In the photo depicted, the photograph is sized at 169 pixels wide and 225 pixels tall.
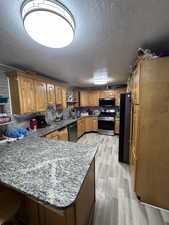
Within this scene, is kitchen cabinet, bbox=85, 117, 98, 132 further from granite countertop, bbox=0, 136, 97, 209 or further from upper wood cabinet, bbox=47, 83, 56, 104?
granite countertop, bbox=0, 136, 97, 209

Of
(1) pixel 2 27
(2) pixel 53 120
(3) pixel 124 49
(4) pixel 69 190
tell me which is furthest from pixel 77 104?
(4) pixel 69 190

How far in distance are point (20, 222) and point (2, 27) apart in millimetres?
2302

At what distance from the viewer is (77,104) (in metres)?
5.11

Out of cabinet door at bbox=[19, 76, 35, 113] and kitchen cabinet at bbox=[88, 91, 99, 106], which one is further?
kitchen cabinet at bbox=[88, 91, 99, 106]

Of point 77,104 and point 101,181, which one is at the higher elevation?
point 77,104

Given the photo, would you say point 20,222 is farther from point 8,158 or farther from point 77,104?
point 77,104

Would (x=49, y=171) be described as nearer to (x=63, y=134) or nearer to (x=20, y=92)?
(x=20, y=92)

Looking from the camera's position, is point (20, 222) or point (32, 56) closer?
point (20, 222)

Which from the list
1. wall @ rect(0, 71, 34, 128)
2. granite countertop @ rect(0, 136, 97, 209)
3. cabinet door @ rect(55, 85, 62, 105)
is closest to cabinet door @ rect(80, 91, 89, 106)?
cabinet door @ rect(55, 85, 62, 105)

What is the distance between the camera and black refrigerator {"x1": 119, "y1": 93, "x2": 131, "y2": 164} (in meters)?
2.24

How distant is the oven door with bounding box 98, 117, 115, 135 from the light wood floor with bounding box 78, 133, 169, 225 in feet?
7.41

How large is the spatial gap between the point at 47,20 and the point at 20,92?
1670 millimetres

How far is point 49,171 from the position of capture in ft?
3.04

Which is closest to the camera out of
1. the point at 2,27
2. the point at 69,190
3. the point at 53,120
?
the point at 69,190
